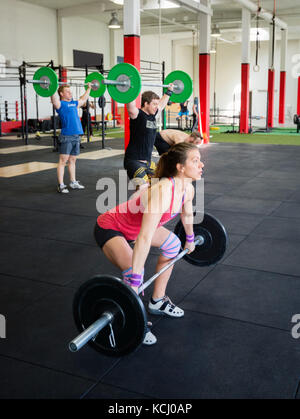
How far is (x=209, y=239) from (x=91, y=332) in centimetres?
97

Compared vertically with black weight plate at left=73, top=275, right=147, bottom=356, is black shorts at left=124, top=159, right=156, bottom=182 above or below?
above

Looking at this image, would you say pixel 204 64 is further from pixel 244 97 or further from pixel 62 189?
pixel 62 189

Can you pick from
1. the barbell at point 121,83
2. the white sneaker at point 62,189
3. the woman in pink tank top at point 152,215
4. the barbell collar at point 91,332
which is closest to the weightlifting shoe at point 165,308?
the woman in pink tank top at point 152,215

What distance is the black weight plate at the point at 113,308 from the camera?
1.45 metres

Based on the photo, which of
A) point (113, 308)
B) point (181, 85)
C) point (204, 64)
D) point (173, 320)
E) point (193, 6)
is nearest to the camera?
point (113, 308)

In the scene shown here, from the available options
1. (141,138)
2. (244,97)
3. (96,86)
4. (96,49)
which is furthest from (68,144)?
(96,49)

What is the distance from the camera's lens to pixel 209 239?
86.3 inches

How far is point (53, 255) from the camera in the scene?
2836mm

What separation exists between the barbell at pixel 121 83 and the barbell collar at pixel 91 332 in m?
2.69

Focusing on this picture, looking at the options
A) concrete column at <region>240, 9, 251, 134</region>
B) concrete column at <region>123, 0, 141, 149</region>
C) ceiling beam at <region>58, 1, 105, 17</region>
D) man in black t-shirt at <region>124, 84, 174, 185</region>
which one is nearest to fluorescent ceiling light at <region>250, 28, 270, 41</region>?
concrete column at <region>240, 9, 251, 134</region>

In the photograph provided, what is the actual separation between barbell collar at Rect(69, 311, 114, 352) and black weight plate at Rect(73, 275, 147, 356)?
34 millimetres

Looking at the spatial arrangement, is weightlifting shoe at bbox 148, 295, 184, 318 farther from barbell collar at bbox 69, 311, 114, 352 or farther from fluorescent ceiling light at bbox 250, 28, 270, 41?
fluorescent ceiling light at bbox 250, 28, 270, 41

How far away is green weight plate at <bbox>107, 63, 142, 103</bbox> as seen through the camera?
4.05 meters
